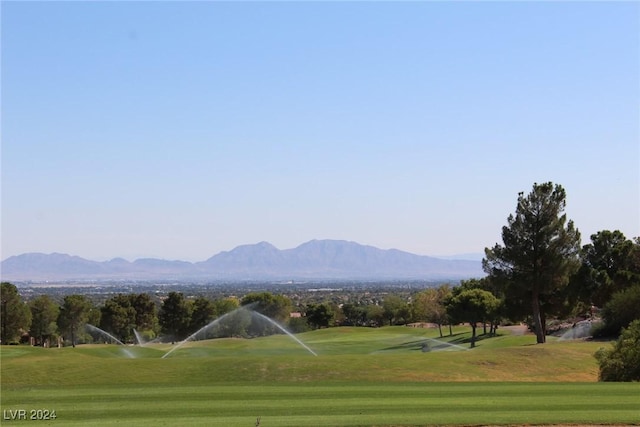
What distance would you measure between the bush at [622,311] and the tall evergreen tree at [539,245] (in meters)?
4.10

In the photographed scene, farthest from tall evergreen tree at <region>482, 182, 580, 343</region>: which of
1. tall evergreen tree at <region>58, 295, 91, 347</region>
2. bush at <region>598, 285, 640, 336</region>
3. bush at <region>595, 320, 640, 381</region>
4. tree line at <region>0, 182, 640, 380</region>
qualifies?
tall evergreen tree at <region>58, 295, 91, 347</region>

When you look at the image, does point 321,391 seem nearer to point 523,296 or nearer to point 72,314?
point 523,296

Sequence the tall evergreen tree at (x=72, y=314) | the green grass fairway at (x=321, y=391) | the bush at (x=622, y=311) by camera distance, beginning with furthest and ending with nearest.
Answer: the tall evergreen tree at (x=72, y=314)
the bush at (x=622, y=311)
the green grass fairway at (x=321, y=391)

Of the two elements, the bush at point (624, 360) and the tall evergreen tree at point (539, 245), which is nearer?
the bush at point (624, 360)

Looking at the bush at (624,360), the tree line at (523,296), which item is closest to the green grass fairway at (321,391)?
the bush at (624,360)

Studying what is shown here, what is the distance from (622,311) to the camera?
44.8 meters

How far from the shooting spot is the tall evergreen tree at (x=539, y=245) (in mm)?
44906

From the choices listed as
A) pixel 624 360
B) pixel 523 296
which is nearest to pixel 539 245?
pixel 523 296

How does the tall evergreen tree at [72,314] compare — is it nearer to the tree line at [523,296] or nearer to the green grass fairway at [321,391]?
the tree line at [523,296]

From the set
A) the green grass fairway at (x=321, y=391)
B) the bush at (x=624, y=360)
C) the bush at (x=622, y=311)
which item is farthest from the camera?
Answer: the bush at (x=622, y=311)

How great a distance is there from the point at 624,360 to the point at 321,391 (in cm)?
1381

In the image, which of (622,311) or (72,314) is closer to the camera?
(622,311)

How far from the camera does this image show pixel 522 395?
68.0ft

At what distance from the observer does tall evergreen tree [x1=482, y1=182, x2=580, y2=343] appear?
4491 cm
